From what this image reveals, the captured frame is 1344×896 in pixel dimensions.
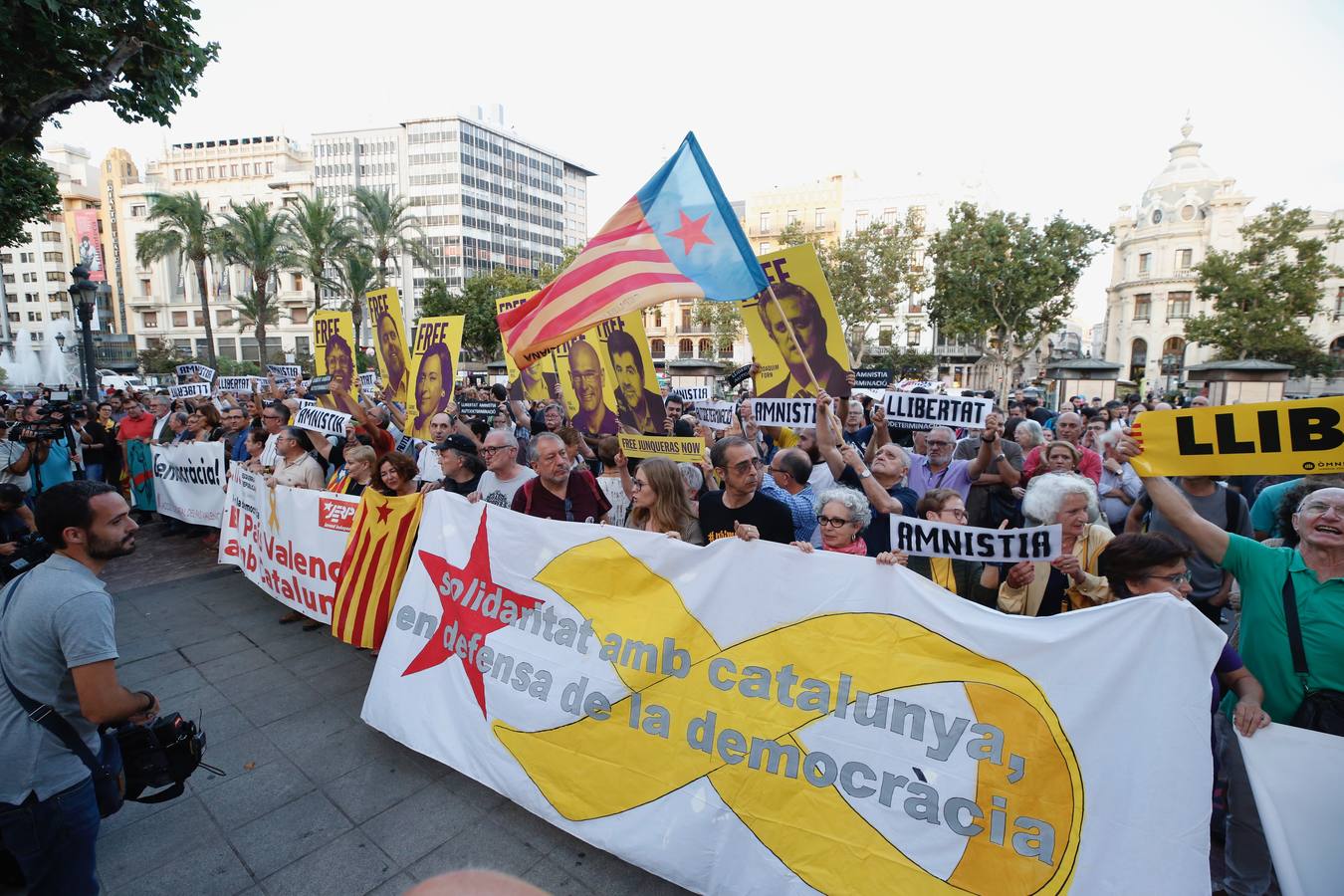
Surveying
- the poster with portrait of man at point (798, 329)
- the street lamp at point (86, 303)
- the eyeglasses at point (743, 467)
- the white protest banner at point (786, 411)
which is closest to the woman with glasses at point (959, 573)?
the eyeglasses at point (743, 467)

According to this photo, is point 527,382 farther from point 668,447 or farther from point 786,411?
point 668,447

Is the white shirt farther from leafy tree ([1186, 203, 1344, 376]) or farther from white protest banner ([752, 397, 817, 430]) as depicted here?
leafy tree ([1186, 203, 1344, 376])

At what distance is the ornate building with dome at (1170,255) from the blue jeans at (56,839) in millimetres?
60545

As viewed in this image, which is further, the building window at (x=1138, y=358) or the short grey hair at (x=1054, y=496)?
the building window at (x=1138, y=358)

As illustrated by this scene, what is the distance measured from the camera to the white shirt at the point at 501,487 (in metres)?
4.78

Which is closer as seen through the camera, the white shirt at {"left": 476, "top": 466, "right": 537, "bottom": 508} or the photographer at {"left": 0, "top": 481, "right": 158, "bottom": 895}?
the photographer at {"left": 0, "top": 481, "right": 158, "bottom": 895}

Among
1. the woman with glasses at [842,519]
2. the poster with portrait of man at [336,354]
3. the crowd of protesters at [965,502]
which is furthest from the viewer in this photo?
the poster with portrait of man at [336,354]

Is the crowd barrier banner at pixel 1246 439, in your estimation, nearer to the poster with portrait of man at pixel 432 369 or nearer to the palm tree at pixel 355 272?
the poster with portrait of man at pixel 432 369

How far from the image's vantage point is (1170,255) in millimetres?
55031

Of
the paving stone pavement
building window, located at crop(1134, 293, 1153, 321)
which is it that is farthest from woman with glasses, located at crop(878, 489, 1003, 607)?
building window, located at crop(1134, 293, 1153, 321)

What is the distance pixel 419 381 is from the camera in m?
7.36

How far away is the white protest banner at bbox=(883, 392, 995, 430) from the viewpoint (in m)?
4.88

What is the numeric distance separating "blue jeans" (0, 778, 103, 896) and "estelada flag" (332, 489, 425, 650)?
2.17 m

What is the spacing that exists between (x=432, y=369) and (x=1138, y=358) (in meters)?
66.6
